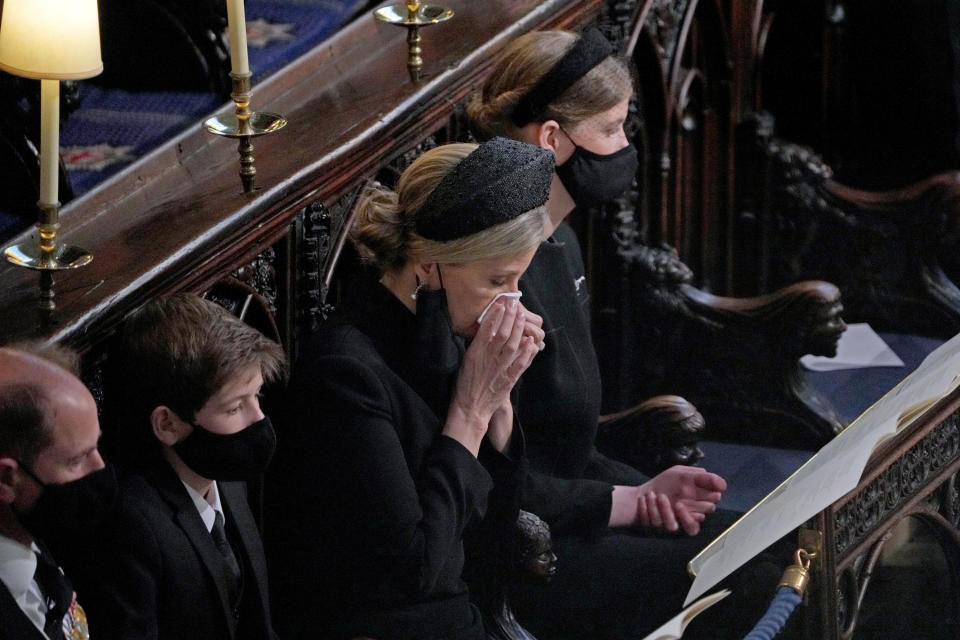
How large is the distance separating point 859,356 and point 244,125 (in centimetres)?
262

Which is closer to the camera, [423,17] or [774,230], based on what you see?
[423,17]

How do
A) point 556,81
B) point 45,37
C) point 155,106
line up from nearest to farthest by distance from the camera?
point 45,37 < point 556,81 < point 155,106

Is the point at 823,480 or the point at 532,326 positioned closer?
the point at 823,480

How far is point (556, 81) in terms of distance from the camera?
337 cm

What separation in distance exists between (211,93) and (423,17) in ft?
1.86

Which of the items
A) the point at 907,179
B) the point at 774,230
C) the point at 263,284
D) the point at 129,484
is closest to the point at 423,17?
the point at 263,284

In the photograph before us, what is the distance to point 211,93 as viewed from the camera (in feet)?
12.6

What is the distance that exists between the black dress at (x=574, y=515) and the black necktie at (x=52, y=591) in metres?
1.28

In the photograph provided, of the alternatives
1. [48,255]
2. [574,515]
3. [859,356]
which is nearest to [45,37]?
[48,255]

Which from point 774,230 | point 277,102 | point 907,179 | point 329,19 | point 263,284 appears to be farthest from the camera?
point 907,179

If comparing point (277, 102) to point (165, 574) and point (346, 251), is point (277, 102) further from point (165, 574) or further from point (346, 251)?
Answer: point (165, 574)

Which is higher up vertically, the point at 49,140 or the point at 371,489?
the point at 49,140

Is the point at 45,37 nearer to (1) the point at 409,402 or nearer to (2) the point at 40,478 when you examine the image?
(2) the point at 40,478

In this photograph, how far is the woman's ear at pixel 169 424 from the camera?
8.32ft
